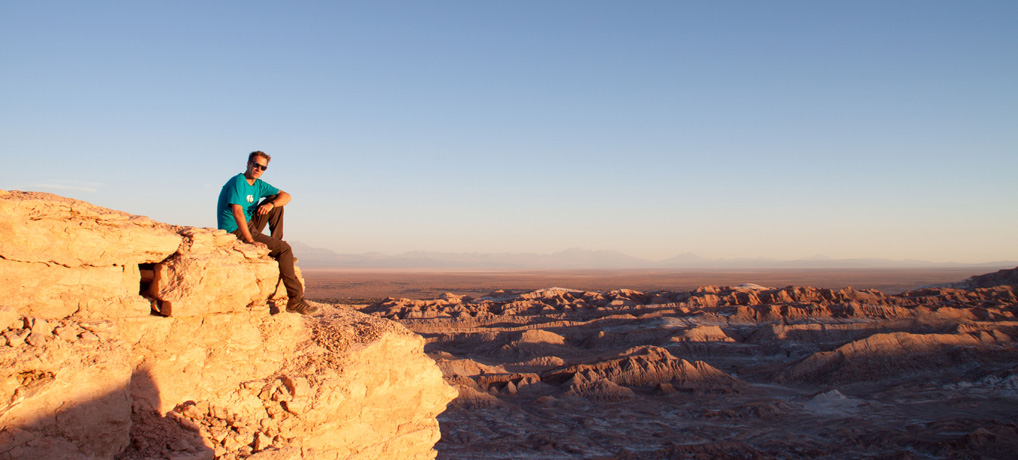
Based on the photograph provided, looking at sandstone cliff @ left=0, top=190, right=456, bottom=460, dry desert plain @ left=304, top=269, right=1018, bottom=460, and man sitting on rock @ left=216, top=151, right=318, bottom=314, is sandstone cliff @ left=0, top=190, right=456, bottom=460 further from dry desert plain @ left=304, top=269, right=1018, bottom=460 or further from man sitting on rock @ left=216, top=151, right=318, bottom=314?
dry desert plain @ left=304, top=269, right=1018, bottom=460

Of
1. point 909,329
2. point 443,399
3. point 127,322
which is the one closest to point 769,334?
point 909,329

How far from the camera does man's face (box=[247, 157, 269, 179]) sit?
417 centimetres

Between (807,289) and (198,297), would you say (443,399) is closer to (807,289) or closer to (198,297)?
(198,297)

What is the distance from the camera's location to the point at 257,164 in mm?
4180

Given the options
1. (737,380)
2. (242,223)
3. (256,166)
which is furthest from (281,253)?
(737,380)

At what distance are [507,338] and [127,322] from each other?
1543cm

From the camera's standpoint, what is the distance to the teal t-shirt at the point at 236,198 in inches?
161

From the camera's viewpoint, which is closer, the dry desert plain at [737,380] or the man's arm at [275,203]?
the man's arm at [275,203]

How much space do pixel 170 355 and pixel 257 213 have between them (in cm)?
127

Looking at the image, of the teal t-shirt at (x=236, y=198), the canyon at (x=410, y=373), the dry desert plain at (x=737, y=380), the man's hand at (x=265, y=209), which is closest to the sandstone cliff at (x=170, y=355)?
the canyon at (x=410, y=373)

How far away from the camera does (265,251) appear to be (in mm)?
4062

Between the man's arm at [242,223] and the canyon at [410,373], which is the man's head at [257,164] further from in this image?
the canyon at [410,373]

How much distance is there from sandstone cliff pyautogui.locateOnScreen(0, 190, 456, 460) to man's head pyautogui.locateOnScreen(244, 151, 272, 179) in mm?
554

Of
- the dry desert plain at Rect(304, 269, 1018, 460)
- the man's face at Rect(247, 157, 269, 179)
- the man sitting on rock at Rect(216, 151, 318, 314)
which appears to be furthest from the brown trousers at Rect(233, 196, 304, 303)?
the dry desert plain at Rect(304, 269, 1018, 460)
